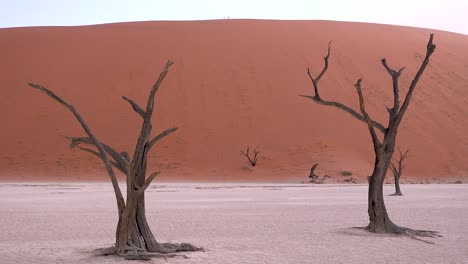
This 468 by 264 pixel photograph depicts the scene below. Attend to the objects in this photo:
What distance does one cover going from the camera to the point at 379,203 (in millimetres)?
11875

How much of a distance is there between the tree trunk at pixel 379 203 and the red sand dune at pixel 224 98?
25131 millimetres

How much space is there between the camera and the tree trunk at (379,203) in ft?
38.5

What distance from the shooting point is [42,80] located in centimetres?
4700

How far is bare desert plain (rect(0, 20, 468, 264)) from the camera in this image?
25344mm

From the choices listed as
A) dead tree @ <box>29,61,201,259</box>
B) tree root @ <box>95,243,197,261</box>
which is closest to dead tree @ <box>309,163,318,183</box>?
tree root @ <box>95,243,197,261</box>

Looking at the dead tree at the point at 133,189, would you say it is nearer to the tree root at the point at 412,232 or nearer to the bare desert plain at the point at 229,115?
the tree root at the point at 412,232

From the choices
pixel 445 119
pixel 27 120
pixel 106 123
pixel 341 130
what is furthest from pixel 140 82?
pixel 445 119

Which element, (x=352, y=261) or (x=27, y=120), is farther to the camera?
(x=27, y=120)

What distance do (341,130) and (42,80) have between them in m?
20.0

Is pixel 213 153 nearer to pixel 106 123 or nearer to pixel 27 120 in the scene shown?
pixel 106 123

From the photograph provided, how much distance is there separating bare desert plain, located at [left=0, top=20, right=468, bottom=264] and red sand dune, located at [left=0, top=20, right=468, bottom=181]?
11cm

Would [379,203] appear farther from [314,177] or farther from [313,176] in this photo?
[314,177]

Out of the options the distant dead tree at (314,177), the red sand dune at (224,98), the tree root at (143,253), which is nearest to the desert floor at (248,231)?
the tree root at (143,253)

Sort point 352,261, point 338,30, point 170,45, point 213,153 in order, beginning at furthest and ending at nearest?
point 338,30 → point 170,45 → point 213,153 → point 352,261
